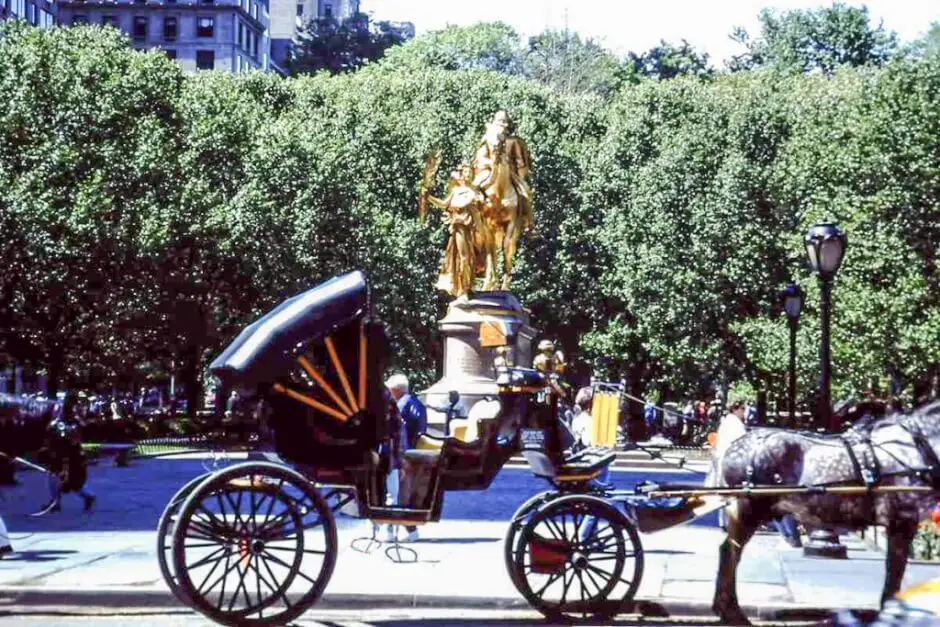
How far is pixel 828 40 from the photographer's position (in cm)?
7838

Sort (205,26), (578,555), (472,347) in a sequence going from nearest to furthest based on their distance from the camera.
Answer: (578,555) → (472,347) → (205,26)

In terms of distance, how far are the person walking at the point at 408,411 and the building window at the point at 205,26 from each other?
105482 mm

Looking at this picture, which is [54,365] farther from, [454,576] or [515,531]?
[515,531]

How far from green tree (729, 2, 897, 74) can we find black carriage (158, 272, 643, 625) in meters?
64.6

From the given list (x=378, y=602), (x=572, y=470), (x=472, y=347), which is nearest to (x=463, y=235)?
(x=472, y=347)

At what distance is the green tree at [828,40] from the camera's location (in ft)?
254

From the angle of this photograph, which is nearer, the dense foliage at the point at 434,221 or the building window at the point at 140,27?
the dense foliage at the point at 434,221

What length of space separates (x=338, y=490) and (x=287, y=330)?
4.80ft

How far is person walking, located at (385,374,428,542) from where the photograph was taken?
20031 mm

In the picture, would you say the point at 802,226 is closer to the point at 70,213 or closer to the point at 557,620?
the point at 70,213

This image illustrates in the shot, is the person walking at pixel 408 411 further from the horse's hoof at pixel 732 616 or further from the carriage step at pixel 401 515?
the horse's hoof at pixel 732 616

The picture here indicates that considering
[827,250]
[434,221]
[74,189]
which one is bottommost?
[827,250]

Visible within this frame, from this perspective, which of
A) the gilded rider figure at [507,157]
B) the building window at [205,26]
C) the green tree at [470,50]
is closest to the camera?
the gilded rider figure at [507,157]

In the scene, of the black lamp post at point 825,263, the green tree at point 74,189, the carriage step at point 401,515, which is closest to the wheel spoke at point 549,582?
the carriage step at point 401,515
